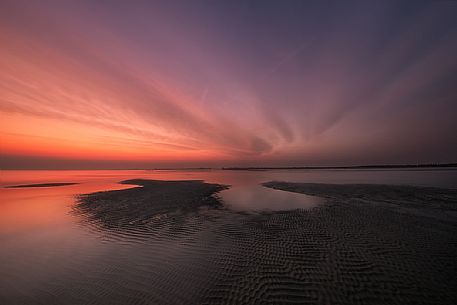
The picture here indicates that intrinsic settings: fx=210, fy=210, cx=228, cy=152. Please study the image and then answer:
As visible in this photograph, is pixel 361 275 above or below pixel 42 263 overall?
above

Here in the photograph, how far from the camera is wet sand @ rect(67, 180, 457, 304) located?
5.32 meters

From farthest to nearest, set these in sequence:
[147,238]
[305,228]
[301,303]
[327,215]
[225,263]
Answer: [327,215]
[305,228]
[147,238]
[225,263]
[301,303]

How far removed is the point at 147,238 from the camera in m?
9.62

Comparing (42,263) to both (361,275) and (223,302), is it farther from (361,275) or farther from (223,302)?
(361,275)

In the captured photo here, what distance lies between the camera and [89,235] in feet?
33.2

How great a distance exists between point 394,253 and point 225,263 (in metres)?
6.02

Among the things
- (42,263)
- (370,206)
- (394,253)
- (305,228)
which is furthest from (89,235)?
(370,206)

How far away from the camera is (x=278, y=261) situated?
7.15 metres

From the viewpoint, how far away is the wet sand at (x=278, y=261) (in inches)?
210

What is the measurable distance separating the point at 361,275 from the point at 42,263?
10488 mm

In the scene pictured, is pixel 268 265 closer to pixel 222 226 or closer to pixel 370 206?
pixel 222 226

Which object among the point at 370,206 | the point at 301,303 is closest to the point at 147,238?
the point at 301,303

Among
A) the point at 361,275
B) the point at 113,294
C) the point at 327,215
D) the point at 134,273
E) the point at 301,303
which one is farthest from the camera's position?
the point at 327,215

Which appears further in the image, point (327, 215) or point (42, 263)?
point (327, 215)
